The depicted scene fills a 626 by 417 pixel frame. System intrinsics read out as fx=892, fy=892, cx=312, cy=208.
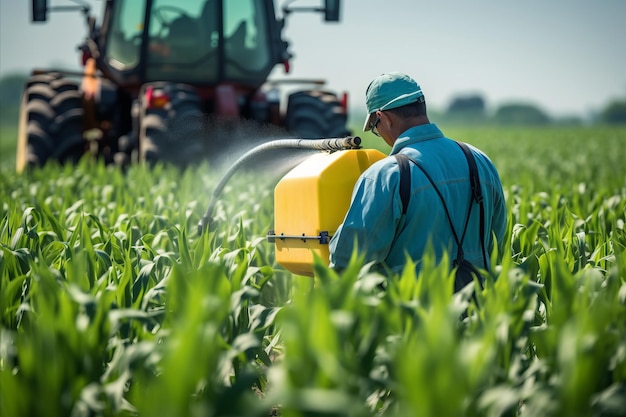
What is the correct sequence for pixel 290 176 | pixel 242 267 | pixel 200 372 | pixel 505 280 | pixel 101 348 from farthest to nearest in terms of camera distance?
pixel 290 176 < pixel 242 267 < pixel 505 280 < pixel 101 348 < pixel 200 372

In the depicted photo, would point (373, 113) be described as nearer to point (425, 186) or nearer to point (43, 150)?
point (425, 186)

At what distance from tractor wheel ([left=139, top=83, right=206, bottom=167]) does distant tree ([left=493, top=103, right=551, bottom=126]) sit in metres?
102

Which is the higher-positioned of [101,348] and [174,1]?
[174,1]

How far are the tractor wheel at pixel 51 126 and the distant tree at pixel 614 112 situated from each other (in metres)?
109

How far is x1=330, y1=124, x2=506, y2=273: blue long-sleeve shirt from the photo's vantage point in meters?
3.48

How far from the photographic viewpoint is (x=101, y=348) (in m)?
2.63

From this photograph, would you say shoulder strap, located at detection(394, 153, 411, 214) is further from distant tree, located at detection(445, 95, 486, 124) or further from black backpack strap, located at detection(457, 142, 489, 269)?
distant tree, located at detection(445, 95, 486, 124)

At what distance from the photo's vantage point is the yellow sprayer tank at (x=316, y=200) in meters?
3.72

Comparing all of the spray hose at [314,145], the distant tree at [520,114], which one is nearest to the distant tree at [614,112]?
the distant tree at [520,114]

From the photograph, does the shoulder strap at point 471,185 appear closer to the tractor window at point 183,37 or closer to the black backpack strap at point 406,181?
the black backpack strap at point 406,181

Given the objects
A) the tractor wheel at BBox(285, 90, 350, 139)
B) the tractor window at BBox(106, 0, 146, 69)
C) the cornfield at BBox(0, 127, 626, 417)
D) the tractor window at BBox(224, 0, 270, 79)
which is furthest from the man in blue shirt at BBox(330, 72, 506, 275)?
the tractor window at BBox(106, 0, 146, 69)

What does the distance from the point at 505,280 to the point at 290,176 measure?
1.32 m

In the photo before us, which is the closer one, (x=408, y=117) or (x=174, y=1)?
(x=408, y=117)

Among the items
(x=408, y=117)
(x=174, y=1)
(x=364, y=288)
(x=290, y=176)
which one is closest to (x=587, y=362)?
(x=364, y=288)
